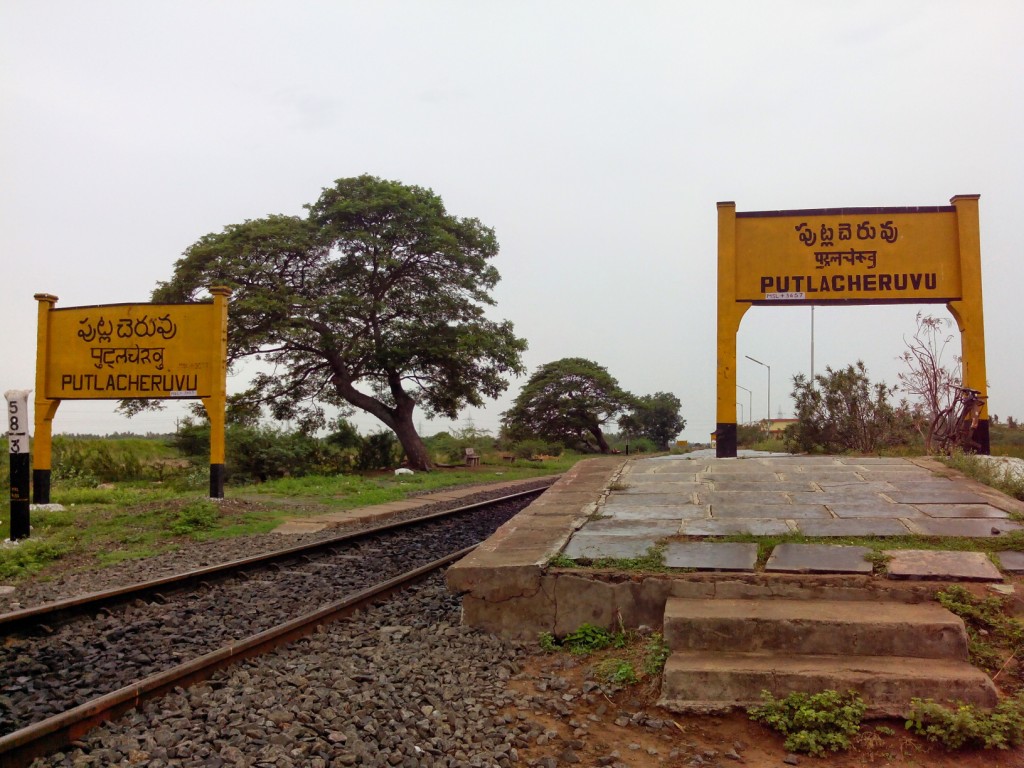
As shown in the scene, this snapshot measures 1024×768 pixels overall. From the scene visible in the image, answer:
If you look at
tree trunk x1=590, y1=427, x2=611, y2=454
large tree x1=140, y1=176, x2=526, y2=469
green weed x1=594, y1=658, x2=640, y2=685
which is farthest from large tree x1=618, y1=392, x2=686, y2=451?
green weed x1=594, y1=658, x2=640, y2=685

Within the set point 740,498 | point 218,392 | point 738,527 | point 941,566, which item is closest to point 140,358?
point 218,392

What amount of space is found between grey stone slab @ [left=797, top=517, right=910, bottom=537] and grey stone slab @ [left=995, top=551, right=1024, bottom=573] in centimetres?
55

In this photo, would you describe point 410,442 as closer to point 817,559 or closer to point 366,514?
point 366,514

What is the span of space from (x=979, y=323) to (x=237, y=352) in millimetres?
17197

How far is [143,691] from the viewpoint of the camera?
3.58 meters

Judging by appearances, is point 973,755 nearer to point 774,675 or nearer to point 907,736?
point 907,736

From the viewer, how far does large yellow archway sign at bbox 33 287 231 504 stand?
11.7m

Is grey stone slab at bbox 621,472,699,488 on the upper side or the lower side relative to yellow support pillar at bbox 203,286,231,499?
lower

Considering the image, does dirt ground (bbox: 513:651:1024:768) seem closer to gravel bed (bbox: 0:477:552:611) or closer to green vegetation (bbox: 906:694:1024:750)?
green vegetation (bbox: 906:694:1024:750)

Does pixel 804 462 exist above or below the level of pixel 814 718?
above

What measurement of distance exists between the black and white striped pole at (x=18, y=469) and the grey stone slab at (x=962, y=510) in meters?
9.77

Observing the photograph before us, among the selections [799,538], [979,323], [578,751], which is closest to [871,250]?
[979,323]

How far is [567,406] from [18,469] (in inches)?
1229

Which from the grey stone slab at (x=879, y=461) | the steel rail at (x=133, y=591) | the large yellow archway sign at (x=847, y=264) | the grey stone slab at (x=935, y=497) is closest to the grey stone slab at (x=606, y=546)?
the grey stone slab at (x=935, y=497)
